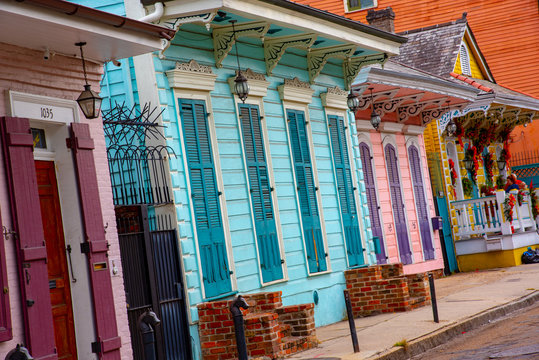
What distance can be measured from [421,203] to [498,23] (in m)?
12.6

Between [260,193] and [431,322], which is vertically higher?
[260,193]

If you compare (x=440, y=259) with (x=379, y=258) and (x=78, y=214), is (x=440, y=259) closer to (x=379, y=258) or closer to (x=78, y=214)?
(x=379, y=258)

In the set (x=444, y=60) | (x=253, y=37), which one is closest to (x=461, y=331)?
(x=253, y=37)

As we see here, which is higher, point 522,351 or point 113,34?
point 113,34

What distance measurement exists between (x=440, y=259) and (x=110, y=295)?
14.0m

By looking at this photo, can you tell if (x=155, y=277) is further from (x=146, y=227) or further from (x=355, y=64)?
(x=355, y=64)

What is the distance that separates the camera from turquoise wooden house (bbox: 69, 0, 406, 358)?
1098 centimetres

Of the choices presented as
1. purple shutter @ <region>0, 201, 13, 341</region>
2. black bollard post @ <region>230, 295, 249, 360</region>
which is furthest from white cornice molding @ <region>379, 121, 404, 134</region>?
purple shutter @ <region>0, 201, 13, 341</region>

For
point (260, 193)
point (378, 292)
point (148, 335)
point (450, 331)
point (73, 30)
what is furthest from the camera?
point (378, 292)

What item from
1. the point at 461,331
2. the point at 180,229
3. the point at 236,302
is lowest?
the point at 461,331

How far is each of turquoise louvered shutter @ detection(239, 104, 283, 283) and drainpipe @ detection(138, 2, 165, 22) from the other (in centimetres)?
226

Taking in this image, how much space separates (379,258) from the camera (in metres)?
18.2

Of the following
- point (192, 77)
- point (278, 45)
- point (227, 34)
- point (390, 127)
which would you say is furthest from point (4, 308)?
point (390, 127)

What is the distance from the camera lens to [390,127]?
768 inches
